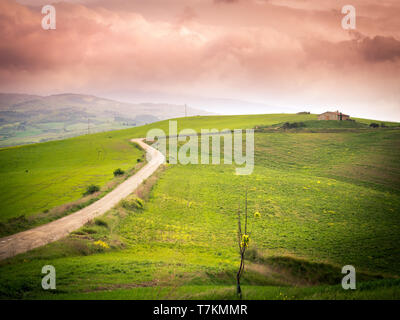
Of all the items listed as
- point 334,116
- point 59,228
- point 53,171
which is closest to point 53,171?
point 53,171

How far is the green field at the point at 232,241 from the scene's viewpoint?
14070mm

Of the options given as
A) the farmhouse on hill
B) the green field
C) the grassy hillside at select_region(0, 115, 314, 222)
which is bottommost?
the green field

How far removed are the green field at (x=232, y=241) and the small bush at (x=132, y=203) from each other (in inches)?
37.7

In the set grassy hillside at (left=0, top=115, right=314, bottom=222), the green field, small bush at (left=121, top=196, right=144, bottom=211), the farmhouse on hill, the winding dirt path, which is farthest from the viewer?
the farmhouse on hill

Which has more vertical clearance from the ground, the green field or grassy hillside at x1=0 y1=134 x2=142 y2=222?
grassy hillside at x1=0 y1=134 x2=142 y2=222

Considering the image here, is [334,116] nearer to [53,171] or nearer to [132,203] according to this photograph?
[132,203]

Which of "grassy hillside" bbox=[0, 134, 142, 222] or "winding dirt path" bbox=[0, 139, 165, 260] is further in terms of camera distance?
"grassy hillside" bbox=[0, 134, 142, 222]

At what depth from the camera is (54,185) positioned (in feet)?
160

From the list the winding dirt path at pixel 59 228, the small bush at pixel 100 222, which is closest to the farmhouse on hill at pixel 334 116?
the winding dirt path at pixel 59 228

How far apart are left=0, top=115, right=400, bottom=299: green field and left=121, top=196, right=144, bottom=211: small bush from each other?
957 millimetres

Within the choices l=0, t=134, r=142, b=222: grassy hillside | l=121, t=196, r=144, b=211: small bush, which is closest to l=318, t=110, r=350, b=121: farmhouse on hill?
l=0, t=134, r=142, b=222: grassy hillside

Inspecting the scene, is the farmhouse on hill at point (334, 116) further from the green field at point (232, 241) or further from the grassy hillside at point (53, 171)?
the grassy hillside at point (53, 171)

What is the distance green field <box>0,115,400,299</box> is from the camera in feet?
46.2

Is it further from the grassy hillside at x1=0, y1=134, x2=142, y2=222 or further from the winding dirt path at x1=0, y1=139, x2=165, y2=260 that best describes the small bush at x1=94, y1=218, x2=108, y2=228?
the grassy hillside at x1=0, y1=134, x2=142, y2=222
